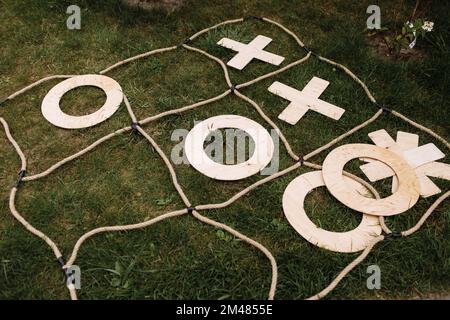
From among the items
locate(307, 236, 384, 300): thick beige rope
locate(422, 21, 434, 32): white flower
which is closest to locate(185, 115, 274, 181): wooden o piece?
locate(307, 236, 384, 300): thick beige rope

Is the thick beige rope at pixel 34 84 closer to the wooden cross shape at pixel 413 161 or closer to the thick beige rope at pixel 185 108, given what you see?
the thick beige rope at pixel 185 108

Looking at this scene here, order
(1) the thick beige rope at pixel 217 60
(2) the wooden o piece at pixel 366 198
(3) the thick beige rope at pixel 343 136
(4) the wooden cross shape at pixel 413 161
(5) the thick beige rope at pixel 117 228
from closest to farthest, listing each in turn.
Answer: (5) the thick beige rope at pixel 117 228, (2) the wooden o piece at pixel 366 198, (4) the wooden cross shape at pixel 413 161, (3) the thick beige rope at pixel 343 136, (1) the thick beige rope at pixel 217 60

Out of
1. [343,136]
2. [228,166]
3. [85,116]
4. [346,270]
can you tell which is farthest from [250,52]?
[346,270]

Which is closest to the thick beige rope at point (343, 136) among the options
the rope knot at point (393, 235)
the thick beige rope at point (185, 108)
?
the rope knot at point (393, 235)

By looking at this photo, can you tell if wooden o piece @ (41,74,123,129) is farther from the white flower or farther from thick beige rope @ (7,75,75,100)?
the white flower

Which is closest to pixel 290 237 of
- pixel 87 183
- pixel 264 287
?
pixel 264 287

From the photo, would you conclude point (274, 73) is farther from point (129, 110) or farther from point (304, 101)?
point (129, 110)

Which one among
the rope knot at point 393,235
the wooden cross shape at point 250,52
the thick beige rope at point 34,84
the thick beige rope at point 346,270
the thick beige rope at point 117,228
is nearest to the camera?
the thick beige rope at point 346,270

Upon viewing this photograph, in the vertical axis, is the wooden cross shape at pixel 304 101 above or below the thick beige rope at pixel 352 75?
below
